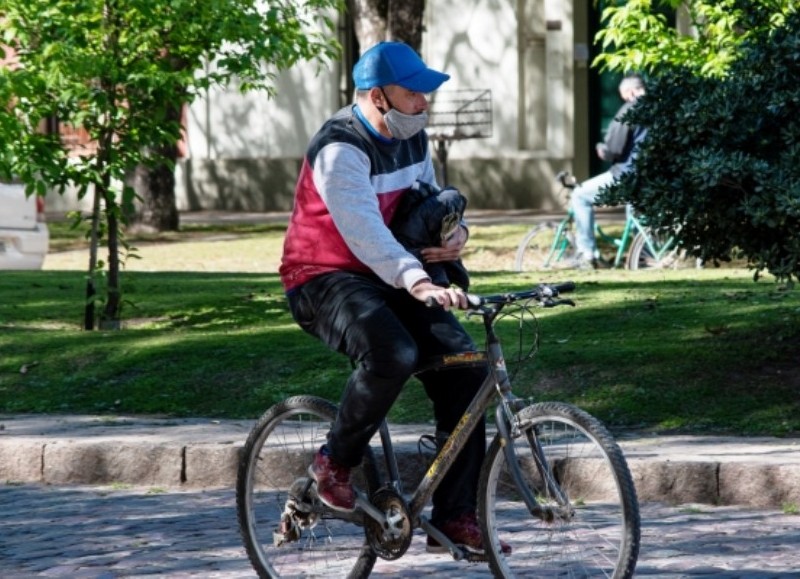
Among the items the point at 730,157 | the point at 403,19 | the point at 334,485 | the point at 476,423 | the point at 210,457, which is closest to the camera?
the point at 476,423

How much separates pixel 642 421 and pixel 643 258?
8538 millimetres

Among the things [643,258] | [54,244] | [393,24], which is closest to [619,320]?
[643,258]

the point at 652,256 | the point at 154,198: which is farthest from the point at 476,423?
the point at 154,198

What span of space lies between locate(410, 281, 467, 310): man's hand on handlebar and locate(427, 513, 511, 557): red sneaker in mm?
716

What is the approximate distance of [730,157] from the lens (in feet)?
30.9

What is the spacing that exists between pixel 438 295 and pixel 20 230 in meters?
12.7

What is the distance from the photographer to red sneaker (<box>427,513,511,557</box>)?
229 inches

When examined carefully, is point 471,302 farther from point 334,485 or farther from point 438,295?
point 334,485

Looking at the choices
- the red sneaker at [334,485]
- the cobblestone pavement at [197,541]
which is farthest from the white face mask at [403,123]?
the cobblestone pavement at [197,541]

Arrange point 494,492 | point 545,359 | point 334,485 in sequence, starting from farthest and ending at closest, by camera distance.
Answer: point 545,359 < point 334,485 < point 494,492

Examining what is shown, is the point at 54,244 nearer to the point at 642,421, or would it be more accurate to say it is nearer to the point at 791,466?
the point at 642,421

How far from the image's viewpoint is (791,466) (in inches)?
313

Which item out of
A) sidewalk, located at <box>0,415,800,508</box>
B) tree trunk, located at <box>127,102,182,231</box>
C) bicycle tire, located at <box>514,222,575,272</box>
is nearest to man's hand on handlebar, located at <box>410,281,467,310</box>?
sidewalk, located at <box>0,415,800,508</box>

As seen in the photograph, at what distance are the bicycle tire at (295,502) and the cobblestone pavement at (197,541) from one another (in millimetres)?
367
